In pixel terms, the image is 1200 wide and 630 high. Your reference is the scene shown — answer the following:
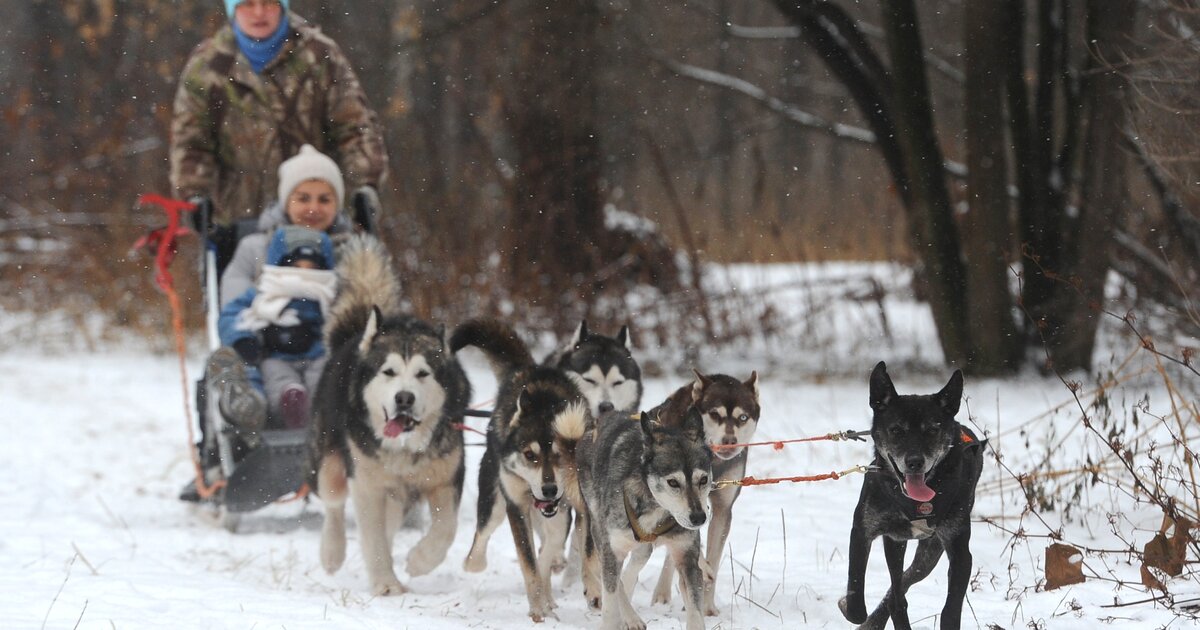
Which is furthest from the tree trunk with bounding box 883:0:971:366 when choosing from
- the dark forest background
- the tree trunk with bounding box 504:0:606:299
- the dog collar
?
the dog collar

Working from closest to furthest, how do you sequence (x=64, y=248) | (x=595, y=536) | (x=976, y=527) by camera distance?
(x=595, y=536)
(x=976, y=527)
(x=64, y=248)

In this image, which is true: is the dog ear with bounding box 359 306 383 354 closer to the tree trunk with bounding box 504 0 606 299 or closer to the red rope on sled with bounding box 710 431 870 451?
the red rope on sled with bounding box 710 431 870 451

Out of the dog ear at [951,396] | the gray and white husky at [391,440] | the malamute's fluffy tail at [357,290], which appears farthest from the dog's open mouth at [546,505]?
the malamute's fluffy tail at [357,290]

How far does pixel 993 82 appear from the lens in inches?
340

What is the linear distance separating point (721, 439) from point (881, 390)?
1.18 meters

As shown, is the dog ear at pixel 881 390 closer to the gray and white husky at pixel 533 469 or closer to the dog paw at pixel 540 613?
the gray and white husky at pixel 533 469

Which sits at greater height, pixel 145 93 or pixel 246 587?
pixel 145 93

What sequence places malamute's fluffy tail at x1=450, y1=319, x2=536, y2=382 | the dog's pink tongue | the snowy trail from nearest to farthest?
the dog's pink tongue, the snowy trail, malamute's fluffy tail at x1=450, y1=319, x2=536, y2=382

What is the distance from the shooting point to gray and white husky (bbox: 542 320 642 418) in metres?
5.15

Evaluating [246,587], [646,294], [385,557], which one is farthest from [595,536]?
[646,294]

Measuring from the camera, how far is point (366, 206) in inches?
262

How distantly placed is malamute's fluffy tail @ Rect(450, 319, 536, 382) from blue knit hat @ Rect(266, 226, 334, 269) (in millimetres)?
1289

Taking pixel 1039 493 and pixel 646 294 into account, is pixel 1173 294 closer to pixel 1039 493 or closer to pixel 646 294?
pixel 1039 493

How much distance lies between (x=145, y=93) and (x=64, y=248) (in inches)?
80.7
